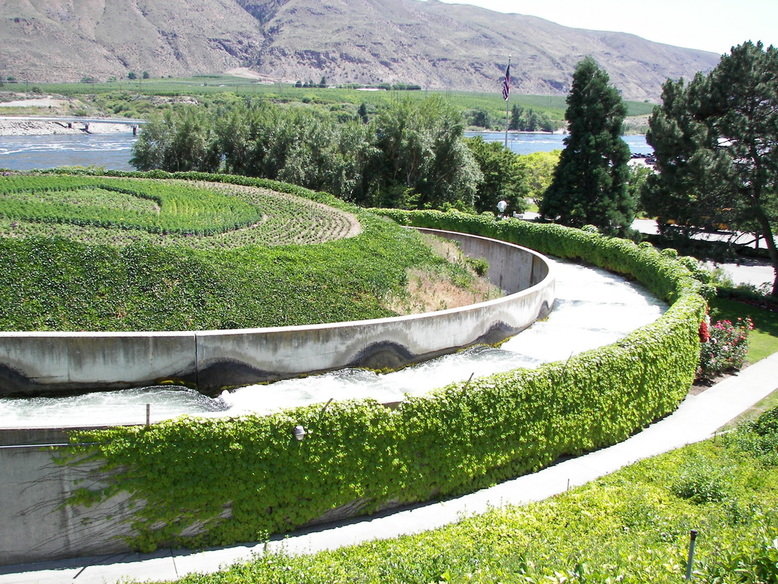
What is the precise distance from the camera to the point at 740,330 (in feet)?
57.1

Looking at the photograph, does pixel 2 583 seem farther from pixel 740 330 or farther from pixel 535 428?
pixel 740 330

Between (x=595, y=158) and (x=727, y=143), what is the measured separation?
8.03 meters

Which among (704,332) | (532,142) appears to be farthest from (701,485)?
(532,142)

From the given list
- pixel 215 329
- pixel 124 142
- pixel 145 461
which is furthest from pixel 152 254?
pixel 124 142

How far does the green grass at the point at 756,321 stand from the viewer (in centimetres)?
1928

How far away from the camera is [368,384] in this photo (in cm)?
1200

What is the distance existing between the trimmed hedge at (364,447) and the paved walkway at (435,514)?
0.67 feet

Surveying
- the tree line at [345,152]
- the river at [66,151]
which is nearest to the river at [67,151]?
the river at [66,151]

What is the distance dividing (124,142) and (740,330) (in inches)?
3260

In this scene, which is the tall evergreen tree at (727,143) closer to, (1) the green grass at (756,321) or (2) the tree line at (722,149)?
(2) the tree line at (722,149)

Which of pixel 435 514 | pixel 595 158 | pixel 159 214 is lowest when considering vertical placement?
pixel 435 514

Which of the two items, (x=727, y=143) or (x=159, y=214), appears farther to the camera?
(x=727, y=143)

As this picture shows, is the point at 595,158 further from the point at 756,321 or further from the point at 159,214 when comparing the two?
the point at 159,214

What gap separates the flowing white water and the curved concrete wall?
0.22m
